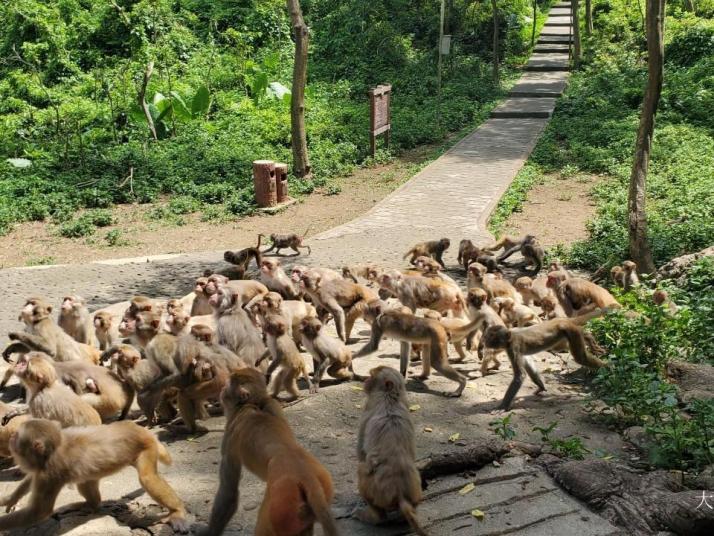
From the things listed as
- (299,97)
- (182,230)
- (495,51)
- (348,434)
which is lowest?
(182,230)

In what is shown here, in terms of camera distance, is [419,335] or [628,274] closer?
[419,335]

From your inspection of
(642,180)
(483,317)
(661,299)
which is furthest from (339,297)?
(642,180)

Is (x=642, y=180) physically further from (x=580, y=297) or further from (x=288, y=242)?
(x=288, y=242)

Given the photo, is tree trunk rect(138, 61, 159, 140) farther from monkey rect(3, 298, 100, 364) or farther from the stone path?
monkey rect(3, 298, 100, 364)

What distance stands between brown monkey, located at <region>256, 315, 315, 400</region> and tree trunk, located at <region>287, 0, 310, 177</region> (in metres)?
14.5

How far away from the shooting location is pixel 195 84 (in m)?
30.4

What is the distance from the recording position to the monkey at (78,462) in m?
6.29

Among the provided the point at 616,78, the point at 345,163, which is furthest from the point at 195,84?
the point at 616,78

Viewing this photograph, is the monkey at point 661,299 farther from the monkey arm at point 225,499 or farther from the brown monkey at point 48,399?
the brown monkey at point 48,399

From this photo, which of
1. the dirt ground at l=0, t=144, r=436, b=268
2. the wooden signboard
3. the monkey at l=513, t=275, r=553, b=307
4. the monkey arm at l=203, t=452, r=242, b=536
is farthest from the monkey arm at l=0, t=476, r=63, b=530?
the wooden signboard

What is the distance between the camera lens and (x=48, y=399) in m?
7.72

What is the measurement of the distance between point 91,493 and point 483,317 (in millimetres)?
5408

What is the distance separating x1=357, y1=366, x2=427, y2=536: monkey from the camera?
6.51 metres

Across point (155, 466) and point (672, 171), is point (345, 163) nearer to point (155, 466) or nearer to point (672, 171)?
point (672, 171)
